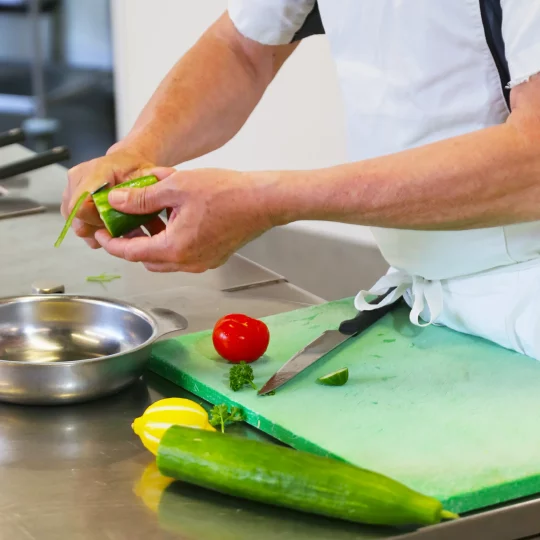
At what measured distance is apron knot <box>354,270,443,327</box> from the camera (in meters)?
1.38

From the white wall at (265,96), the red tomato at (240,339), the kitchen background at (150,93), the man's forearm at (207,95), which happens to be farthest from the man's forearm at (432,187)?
the white wall at (265,96)

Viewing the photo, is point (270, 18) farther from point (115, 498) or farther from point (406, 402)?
point (115, 498)

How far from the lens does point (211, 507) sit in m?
0.94

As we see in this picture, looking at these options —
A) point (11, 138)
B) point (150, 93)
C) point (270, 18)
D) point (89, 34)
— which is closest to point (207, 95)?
point (270, 18)

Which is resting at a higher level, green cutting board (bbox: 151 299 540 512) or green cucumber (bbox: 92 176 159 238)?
green cucumber (bbox: 92 176 159 238)

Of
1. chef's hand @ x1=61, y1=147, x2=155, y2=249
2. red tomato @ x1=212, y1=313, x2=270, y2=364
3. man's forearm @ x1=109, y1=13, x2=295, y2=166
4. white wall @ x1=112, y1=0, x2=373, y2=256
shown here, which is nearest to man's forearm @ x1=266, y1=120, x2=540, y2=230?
red tomato @ x1=212, y1=313, x2=270, y2=364

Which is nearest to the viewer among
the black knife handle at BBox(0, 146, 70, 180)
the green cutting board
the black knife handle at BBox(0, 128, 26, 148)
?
the green cutting board

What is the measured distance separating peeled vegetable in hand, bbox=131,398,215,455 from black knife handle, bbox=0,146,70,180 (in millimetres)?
1259

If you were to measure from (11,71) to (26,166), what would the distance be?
76.4 inches

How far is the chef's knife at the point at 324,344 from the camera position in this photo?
1.19 m

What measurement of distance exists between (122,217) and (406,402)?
405 millimetres

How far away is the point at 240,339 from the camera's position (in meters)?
1.25

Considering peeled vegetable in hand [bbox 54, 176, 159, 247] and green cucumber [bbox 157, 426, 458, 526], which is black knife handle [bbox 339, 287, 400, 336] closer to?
peeled vegetable in hand [bbox 54, 176, 159, 247]

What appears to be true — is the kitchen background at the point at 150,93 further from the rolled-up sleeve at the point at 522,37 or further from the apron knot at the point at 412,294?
the rolled-up sleeve at the point at 522,37
